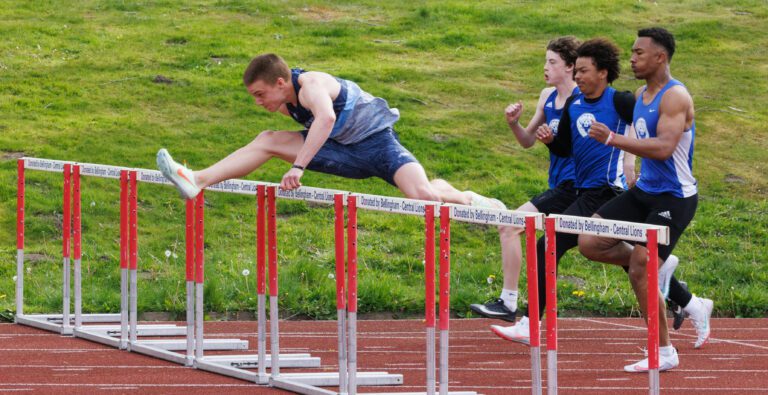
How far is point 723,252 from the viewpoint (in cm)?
1238

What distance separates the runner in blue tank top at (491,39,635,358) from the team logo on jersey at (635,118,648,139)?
0.56 metres

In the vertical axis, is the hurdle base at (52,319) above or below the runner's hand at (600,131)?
below

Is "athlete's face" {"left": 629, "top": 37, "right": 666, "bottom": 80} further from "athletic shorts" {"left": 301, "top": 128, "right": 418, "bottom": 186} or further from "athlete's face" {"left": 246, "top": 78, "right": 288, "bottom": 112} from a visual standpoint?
"athlete's face" {"left": 246, "top": 78, "right": 288, "bottom": 112}

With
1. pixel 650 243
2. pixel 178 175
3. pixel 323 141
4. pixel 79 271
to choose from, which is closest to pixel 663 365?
pixel 323 141

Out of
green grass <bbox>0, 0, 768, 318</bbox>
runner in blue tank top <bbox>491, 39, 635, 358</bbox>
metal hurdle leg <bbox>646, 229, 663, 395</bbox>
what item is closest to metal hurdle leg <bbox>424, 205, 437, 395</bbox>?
metal hurdle leg <bbox>646, 229, 663, 395</bbox>

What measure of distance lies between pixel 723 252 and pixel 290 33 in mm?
9134

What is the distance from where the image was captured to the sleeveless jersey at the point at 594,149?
792cm

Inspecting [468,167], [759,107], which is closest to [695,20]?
[759,107]

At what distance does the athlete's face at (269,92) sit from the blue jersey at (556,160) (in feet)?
6.08

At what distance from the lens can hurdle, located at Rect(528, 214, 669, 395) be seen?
521cm

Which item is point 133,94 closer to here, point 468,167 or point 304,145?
point 468,167

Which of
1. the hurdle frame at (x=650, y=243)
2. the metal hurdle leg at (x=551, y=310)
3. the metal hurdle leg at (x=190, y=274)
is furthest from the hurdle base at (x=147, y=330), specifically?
the hurdle frame at (x=650, y=243)

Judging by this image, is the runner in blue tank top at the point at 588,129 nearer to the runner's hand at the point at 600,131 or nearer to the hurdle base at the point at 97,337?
the runner's hand at the point at 600,131

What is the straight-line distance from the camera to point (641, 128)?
23.6 feet
